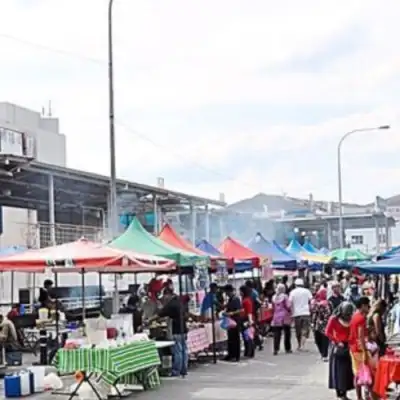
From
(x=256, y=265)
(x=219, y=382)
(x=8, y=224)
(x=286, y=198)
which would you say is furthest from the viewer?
(x=286, y=198)

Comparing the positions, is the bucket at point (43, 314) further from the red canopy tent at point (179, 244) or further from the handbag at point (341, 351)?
the handbag at point (341, 351)

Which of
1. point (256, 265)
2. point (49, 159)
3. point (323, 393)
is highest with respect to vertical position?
point (49, 159)

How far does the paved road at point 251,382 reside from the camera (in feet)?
47.6

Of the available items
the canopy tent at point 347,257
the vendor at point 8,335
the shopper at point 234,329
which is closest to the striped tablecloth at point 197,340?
the shopper at point 234,329

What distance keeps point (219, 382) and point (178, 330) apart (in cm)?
157

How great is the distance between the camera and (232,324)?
20.0 meters

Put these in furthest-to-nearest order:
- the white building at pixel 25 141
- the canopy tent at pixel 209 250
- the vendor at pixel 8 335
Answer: the white building at pixel 25 141, the canopy tent at pixel 209 250, the vendor at pixel 8 335

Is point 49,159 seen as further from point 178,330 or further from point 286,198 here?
point 286,198

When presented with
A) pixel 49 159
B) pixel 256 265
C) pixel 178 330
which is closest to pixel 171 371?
pixel 178 330

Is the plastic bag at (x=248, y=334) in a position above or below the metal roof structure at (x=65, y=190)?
below

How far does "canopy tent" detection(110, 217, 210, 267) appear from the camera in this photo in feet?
59.1

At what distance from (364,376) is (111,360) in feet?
12.4

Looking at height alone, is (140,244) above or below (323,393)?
above

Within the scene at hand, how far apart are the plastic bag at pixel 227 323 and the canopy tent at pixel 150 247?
1.52m
